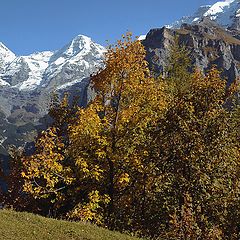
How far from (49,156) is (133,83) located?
7994 millimetres

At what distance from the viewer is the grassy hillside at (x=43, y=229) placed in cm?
2095

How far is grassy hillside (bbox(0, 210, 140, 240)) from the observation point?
20953 millimetres

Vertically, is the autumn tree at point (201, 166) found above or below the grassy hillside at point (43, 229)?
above

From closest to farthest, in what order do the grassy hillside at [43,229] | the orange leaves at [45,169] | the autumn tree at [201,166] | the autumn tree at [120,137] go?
the grassy hillside at [43,229], the autumn tree at [201,166], the orange leaves at [45,169], the autumn tree at [120,137]

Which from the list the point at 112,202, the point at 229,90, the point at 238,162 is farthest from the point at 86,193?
the point at 229,90

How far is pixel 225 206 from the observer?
81.6ft

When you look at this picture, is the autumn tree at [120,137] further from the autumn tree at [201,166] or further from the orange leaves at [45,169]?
the autumn tree at [201,166]

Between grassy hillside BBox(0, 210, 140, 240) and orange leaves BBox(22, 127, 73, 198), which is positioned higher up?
orange leaves BBox(22, 127, 73, 198)

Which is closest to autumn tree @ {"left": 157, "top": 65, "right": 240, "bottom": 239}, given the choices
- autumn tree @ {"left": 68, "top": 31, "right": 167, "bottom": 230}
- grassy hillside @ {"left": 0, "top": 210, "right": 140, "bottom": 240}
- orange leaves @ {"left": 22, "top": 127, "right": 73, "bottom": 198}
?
autumn tree @ {"left": 68, "top": 31, "right": 167, "bottom": 230}

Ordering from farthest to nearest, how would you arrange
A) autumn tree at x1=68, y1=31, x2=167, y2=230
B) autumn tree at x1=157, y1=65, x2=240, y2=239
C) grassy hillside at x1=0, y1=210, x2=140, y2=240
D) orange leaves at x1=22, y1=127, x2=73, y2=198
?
autumn tree at x1=68, y1=31, x2=167, y2=230, orange leaves at x1=22, y1=127, x2=73, y2=198, autumn tree at x1=157, y1=65, x2=240, y2=239, grassy hillside at x1=0, y1=210, x2=140, y2=240

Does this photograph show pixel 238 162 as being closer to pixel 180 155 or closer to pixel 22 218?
pixel 180 155

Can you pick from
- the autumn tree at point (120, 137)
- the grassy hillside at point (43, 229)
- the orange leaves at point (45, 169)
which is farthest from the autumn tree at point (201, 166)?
the orange leaves at point (45, 169)

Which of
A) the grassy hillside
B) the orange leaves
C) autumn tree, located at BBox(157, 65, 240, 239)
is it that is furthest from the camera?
the orange leaves

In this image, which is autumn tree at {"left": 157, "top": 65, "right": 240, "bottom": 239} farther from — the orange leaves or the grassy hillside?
the orange leaves
